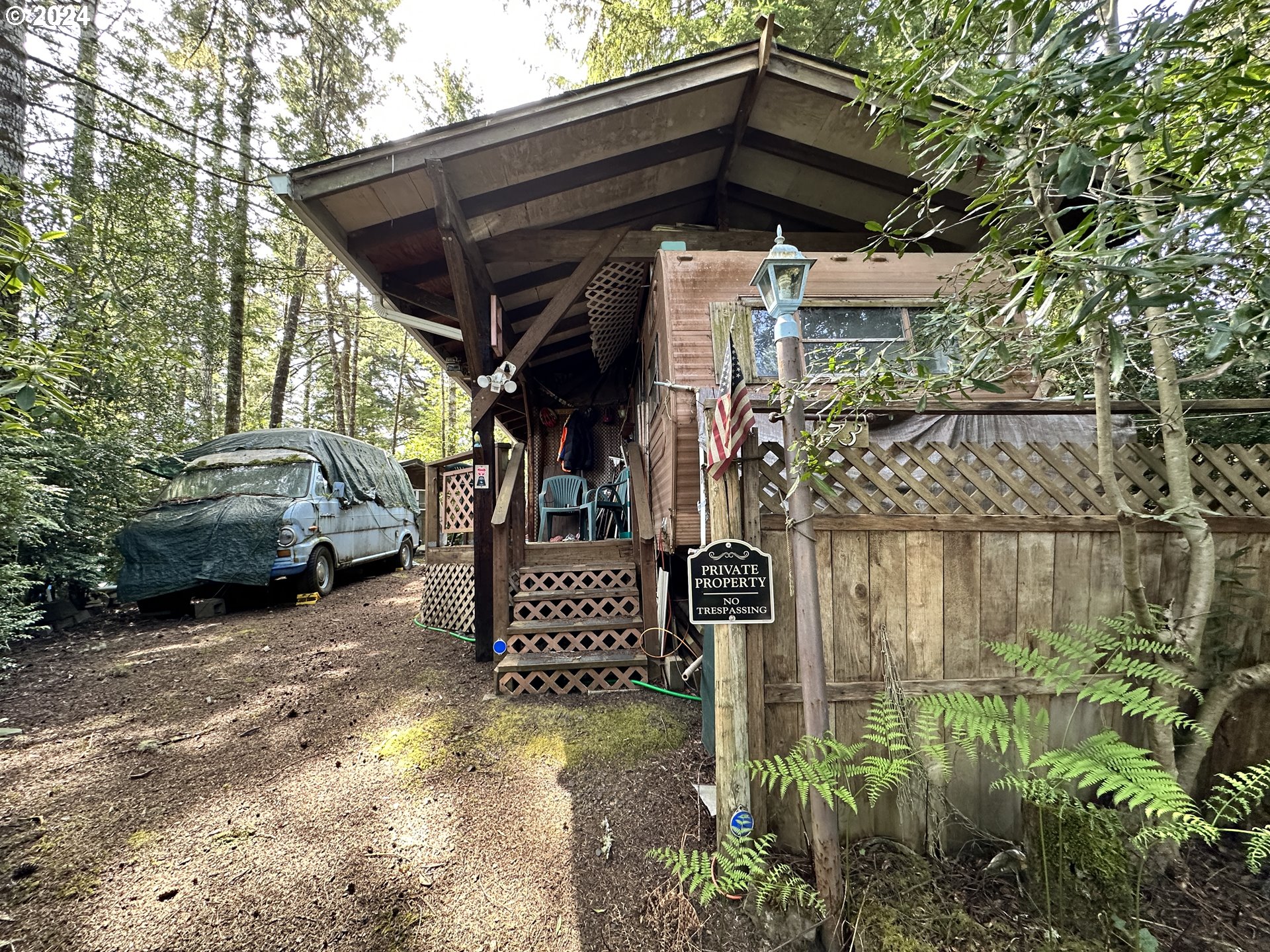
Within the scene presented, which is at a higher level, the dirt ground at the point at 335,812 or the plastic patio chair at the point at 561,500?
the plastic patio chair at the point at 561,500

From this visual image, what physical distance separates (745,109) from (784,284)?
2866 millimetres

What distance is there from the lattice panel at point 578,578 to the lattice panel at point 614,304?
112 inches

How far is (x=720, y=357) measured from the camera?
140 inches

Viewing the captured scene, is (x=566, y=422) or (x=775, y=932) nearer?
(x=775, y=932)

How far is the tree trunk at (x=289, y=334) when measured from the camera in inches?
454

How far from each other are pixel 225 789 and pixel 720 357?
4034 millimetres

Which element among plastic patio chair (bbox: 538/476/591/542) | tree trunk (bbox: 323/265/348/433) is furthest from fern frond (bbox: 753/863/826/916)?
tree trunk (bbox: 323/265/348/433)

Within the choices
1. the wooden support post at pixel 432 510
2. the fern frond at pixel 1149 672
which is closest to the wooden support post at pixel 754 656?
the fern frond at pixel 1149 672

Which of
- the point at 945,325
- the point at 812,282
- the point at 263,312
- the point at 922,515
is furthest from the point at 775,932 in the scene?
the point at 263,312

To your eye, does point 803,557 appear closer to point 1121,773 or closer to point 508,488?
point 1121,773

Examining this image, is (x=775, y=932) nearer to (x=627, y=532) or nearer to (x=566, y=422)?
(x=627, y=532)

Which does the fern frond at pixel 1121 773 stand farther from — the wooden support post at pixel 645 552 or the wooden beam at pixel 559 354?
the wooden beam at pixel 559 354

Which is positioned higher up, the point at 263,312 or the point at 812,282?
the point at 263,312

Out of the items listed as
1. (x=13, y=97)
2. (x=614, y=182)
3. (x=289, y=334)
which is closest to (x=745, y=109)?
(x=614, y=182)
